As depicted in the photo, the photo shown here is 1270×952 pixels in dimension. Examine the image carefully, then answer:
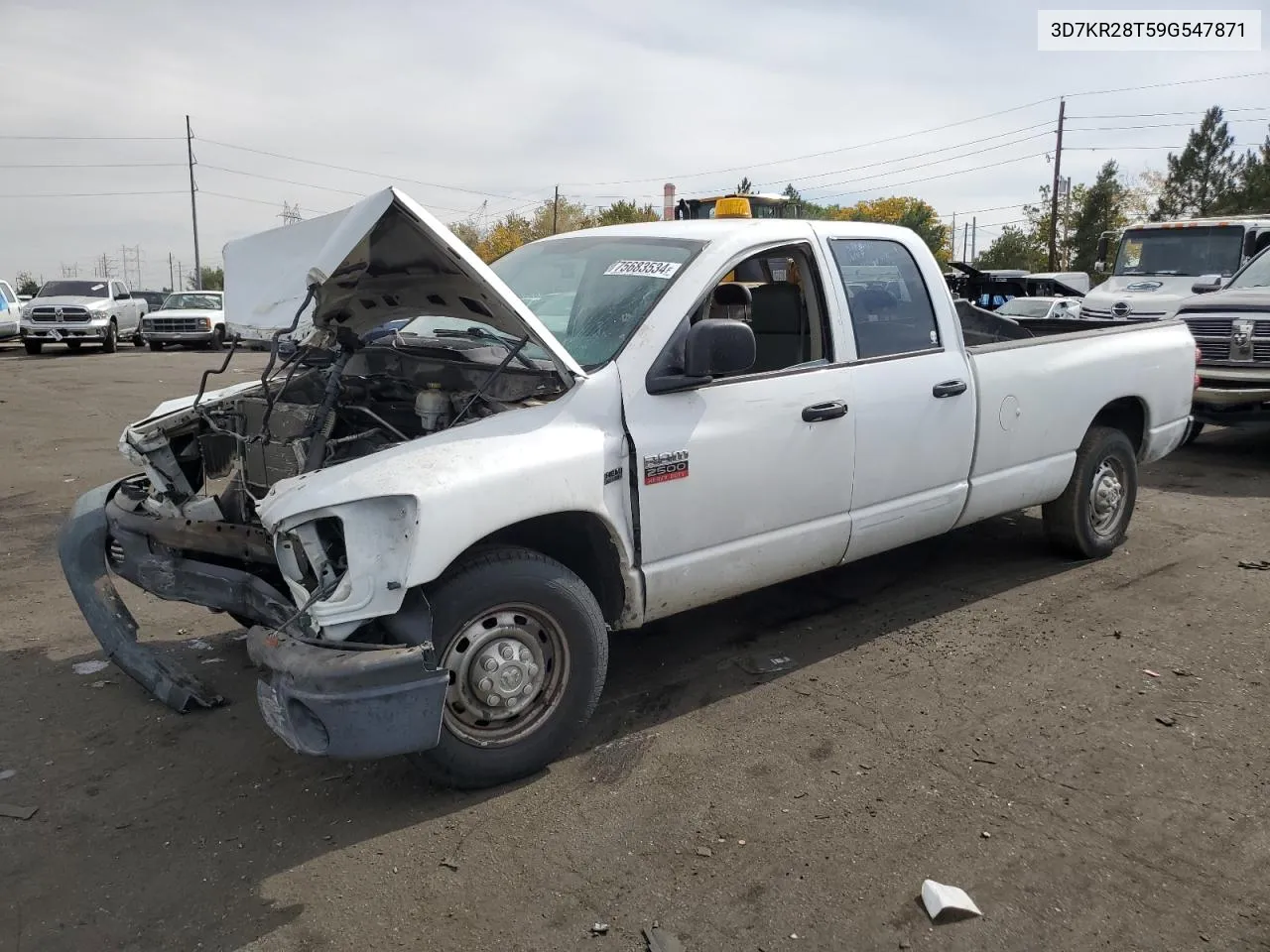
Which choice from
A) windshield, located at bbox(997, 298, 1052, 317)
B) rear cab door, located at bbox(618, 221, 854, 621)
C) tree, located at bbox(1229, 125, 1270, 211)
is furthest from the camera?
tree, located at bbox(1229, 125, 1270, 211)

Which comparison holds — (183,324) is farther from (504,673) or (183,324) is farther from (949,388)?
(504,673)

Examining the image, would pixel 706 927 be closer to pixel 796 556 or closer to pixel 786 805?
pixel 786 805

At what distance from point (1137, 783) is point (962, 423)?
1.95 meters

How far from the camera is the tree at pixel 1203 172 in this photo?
162 ft

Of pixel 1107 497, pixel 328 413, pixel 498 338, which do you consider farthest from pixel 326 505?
pixel 1107 497

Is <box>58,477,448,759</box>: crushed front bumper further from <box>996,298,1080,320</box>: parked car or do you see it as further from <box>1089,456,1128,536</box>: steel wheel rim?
<box>996,298,1080,320</box>: parked car

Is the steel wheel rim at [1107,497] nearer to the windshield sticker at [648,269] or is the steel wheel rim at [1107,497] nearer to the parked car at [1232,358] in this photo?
the windshield sticker at [648,269]

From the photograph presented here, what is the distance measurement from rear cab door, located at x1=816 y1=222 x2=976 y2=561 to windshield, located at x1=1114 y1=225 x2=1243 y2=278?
10.6m

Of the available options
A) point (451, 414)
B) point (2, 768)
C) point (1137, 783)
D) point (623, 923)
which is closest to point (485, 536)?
point (451, 414)

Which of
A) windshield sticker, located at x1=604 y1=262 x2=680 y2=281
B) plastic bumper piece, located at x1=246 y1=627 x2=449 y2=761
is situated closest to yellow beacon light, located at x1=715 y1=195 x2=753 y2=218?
windshield sticker, located at x1=604 y1=262 x2=680 y2=281

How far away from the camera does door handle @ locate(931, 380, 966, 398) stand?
477 cm

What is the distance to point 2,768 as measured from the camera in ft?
12.1

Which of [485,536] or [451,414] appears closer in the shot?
[485,536]

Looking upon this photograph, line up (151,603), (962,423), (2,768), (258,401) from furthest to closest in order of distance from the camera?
(151,603), (962,423), (258,401), (2,768)
